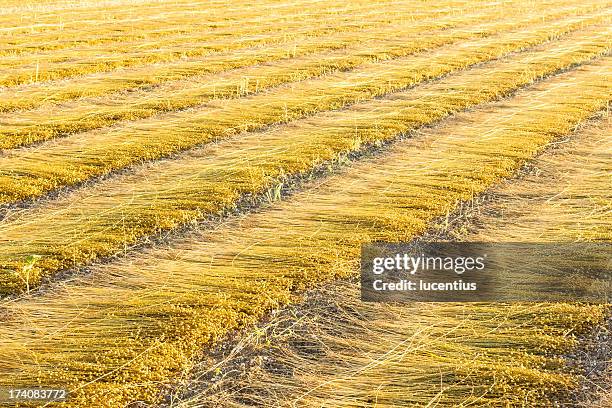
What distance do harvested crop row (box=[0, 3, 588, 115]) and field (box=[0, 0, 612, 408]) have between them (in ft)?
0.33

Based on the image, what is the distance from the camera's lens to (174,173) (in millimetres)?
9570

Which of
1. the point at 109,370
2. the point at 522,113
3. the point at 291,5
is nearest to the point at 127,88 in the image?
the point at 522,113

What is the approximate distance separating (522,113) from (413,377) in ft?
29.0

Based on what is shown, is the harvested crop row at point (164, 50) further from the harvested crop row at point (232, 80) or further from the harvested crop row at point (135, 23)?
the harvested crop row at point (232, 80)

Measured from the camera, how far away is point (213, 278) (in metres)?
6.55

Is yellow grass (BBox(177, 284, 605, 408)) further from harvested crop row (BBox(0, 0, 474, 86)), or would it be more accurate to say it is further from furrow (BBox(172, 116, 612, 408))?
harvested crop row (BBox(0, 0, 474, 86))

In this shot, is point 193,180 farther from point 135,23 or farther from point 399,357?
point 135,23

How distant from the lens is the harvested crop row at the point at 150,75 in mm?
13852

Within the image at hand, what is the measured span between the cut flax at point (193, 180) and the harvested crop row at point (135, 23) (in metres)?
9.73

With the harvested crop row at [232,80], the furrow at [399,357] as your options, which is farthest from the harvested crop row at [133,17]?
the furrow at [399,357]

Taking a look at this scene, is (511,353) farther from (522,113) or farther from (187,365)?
(522,113)

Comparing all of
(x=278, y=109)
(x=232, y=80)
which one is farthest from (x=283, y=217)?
(x=232, y=80)

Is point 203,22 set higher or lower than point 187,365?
higher

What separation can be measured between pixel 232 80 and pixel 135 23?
11042 mm
